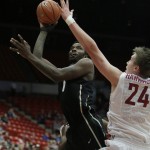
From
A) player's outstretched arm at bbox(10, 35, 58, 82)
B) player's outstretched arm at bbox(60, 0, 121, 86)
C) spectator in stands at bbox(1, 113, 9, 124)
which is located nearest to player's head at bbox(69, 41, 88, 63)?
player's outstretched arm at bbox(10, 35, 58, 82)

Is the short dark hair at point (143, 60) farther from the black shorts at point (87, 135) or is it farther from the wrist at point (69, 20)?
the black shorts at point (87, 135)

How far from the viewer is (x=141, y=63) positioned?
11.3 ft

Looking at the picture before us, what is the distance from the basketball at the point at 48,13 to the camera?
182 inches

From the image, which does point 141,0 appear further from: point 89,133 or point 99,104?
point 89,133

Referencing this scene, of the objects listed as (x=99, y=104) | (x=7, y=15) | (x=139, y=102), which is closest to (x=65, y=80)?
(x=139, y=102)

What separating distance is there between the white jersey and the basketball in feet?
4.73

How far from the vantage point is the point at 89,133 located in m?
4.89

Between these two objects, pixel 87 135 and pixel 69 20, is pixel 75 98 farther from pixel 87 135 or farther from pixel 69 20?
pixel 69 20

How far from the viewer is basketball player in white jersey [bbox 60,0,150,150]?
342cm

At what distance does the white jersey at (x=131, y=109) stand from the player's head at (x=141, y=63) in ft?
0.16

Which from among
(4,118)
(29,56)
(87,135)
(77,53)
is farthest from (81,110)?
(4,118)

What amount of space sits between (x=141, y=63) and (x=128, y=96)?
0.87 ft

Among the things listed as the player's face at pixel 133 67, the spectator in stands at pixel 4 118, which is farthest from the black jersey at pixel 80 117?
the spectator in stands at pixel 4 118

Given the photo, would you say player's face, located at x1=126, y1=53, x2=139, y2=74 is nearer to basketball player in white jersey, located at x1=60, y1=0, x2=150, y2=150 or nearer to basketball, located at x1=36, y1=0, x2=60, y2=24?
basketball player in white jersey, located at x1=60, y1=0, x2=150, y2=150
